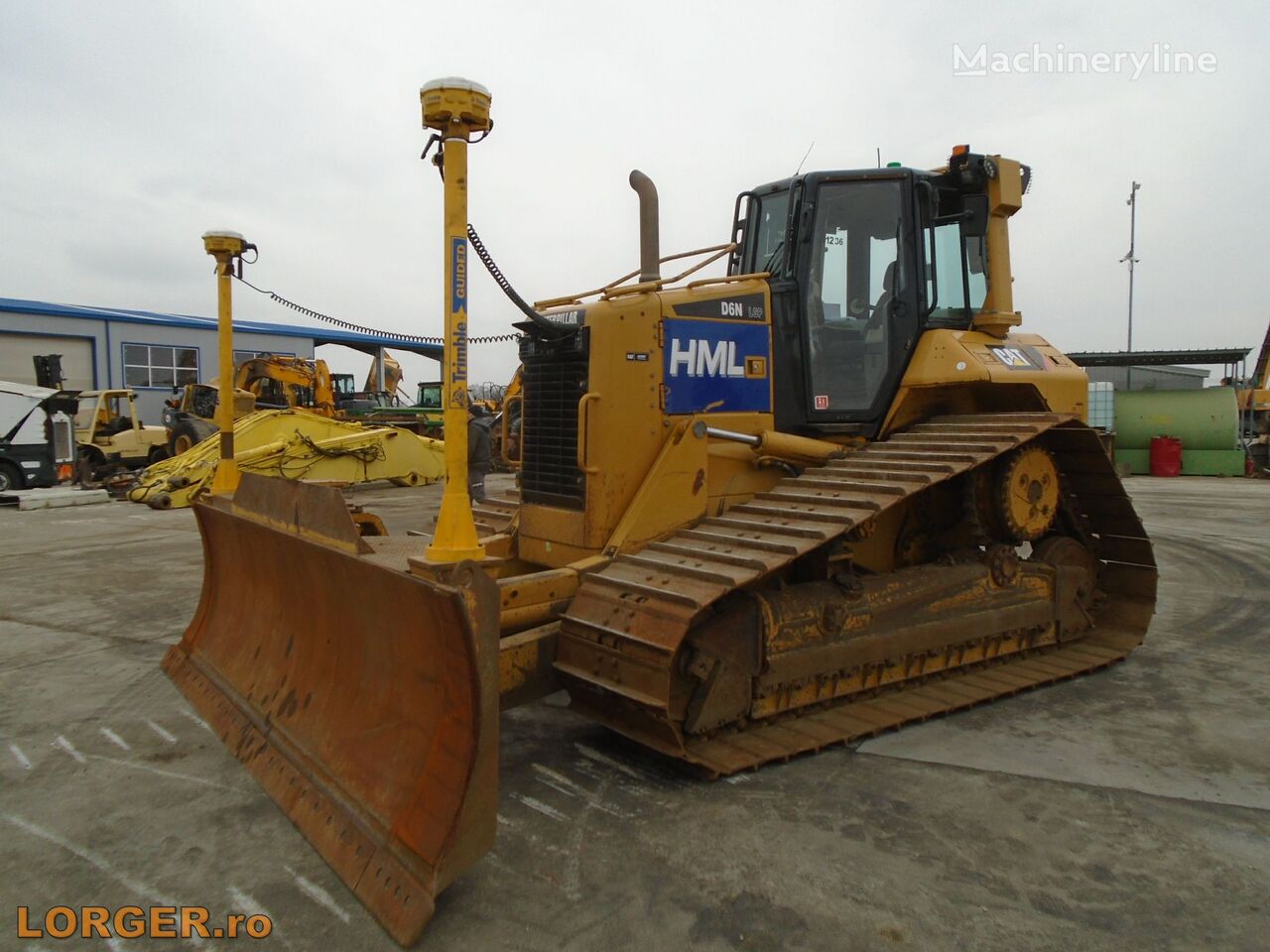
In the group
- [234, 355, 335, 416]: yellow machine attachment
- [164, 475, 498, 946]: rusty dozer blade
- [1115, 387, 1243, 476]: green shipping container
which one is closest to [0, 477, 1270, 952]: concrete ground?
[164, 475, 498, 946]: rusty dozer blade

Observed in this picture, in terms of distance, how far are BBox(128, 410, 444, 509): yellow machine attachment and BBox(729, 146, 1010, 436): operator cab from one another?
10450mm

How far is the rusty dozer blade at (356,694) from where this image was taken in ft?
10.2

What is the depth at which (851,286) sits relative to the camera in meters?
5.75

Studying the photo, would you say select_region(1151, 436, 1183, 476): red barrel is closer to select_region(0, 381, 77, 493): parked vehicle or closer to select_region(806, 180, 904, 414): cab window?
select_region(806, 180, 904, 414): cab window

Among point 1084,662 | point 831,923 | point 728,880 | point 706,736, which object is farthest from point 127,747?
point 1084,662

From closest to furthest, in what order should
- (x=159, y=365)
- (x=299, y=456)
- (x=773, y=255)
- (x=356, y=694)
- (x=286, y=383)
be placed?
(x=356, y=694)
(x=773, y=255)
(x=299, y=456)
(x=286, y=383)
(x=159, y=365)

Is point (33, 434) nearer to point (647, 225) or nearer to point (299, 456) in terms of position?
point (299, 456)

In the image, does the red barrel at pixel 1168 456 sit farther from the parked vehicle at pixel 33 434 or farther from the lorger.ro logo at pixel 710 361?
the parked vehicle at pixel 33 434

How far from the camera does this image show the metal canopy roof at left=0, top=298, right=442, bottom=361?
27.7 meters

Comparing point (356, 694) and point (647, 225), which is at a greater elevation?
point (647, 225)

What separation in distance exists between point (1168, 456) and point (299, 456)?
60.9 ft

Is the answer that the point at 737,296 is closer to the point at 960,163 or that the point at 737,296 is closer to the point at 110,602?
the point at 960,163

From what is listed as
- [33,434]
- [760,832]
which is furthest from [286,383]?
[760,832]

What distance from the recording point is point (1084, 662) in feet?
19.2
